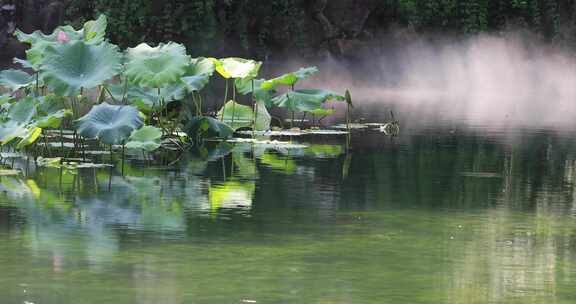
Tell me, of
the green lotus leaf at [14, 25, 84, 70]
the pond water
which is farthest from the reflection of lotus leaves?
the green lotus leaf at [14, 25, 84, 70]

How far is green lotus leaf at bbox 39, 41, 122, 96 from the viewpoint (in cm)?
862

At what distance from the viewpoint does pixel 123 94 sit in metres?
9.85

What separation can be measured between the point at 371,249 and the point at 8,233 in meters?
1.68

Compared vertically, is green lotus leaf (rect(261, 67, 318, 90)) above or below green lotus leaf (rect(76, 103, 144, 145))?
above

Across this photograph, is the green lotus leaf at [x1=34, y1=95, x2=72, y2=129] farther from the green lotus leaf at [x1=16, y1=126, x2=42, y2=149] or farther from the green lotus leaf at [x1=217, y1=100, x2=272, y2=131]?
the green lotus leaf at [x1=217, y1=100, x2=272, y2=131]

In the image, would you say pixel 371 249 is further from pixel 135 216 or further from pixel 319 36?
pixel 319 36

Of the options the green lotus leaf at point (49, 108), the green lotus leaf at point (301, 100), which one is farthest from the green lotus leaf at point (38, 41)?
the green lotus leaf at point (301, 100)

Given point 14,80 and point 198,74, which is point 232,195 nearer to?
point 198,74

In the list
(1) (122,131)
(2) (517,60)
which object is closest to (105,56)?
(1) (122,131)

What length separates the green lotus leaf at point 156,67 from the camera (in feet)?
30.6

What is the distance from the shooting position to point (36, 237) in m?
5.51

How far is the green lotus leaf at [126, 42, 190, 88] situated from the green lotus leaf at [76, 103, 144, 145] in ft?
3.39

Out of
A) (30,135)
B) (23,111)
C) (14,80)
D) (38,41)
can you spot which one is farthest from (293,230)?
(14,80)

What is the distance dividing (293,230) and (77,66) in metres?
3.42
